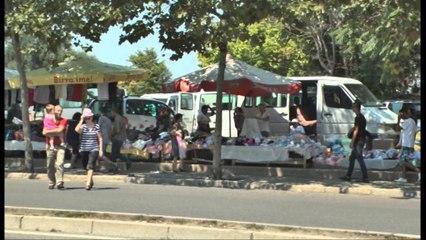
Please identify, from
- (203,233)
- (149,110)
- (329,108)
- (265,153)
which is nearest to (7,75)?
(149,110)

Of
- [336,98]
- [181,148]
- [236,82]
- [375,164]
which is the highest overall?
[236,82]

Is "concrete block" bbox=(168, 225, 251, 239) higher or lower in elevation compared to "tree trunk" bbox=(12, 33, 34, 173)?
lower

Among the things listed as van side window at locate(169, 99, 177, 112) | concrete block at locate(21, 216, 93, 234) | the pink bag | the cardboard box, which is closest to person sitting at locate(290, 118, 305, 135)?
the cardboard box

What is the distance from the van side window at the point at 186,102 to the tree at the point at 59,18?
436 inches

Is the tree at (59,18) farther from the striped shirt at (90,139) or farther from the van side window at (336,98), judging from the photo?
the van side window at (336,98)

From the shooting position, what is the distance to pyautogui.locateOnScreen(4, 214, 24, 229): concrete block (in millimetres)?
8047

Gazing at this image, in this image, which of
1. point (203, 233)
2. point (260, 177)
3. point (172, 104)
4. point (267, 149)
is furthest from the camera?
point (172, 104)

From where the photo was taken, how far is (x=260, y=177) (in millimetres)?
14305

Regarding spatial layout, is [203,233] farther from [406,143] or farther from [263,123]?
[263,123]

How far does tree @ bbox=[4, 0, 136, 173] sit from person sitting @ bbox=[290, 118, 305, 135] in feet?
17.9

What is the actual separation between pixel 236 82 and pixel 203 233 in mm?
8856

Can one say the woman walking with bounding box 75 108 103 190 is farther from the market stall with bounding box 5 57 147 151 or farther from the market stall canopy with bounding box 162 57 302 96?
the market stall with bounding box 5 57 147 151

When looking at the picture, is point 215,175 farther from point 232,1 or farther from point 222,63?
point 232,1

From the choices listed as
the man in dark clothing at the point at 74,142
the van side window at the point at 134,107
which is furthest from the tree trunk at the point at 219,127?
the van side window at the point at 134,107
